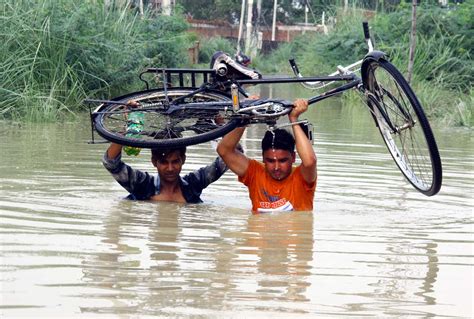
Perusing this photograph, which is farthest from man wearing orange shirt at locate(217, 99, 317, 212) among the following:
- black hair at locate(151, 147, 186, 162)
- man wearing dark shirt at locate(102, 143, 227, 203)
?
man wearing dark shirt at locate(102, 143, 227, 203)

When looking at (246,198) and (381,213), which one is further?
(246,198)

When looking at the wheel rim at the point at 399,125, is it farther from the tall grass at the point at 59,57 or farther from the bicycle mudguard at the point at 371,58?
the tall grass at the point at 59,57

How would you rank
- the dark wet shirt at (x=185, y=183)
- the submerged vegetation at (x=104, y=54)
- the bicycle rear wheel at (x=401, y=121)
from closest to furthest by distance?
the bicycle rear wheel at (x=401, y=121) < the dark wet shirt at (x=185, y=183) < the submerged vegetation at (x=104, y=54)

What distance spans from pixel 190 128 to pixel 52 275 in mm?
2581

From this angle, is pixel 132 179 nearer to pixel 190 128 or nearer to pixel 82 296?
pixel 190 128

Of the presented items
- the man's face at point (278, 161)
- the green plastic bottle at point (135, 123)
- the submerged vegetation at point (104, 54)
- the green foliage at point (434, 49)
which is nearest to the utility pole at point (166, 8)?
the submerged vegetation at point (104, 54)

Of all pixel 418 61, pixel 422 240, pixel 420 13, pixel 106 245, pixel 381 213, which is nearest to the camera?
pixel 106 245

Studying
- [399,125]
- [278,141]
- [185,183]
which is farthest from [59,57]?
[399,125]

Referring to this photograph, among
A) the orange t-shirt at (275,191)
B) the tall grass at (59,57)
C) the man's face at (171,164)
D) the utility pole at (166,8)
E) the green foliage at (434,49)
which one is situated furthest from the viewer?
the utility pole at (166,8)

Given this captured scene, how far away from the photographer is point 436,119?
19.4 m

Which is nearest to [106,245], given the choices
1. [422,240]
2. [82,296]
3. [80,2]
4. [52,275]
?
[52,275]

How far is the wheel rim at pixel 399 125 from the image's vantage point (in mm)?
8336

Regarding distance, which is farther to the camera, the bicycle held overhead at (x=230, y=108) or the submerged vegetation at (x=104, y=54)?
the submerged vegetation at (x=104, y=54)

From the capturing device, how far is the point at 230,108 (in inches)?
324
